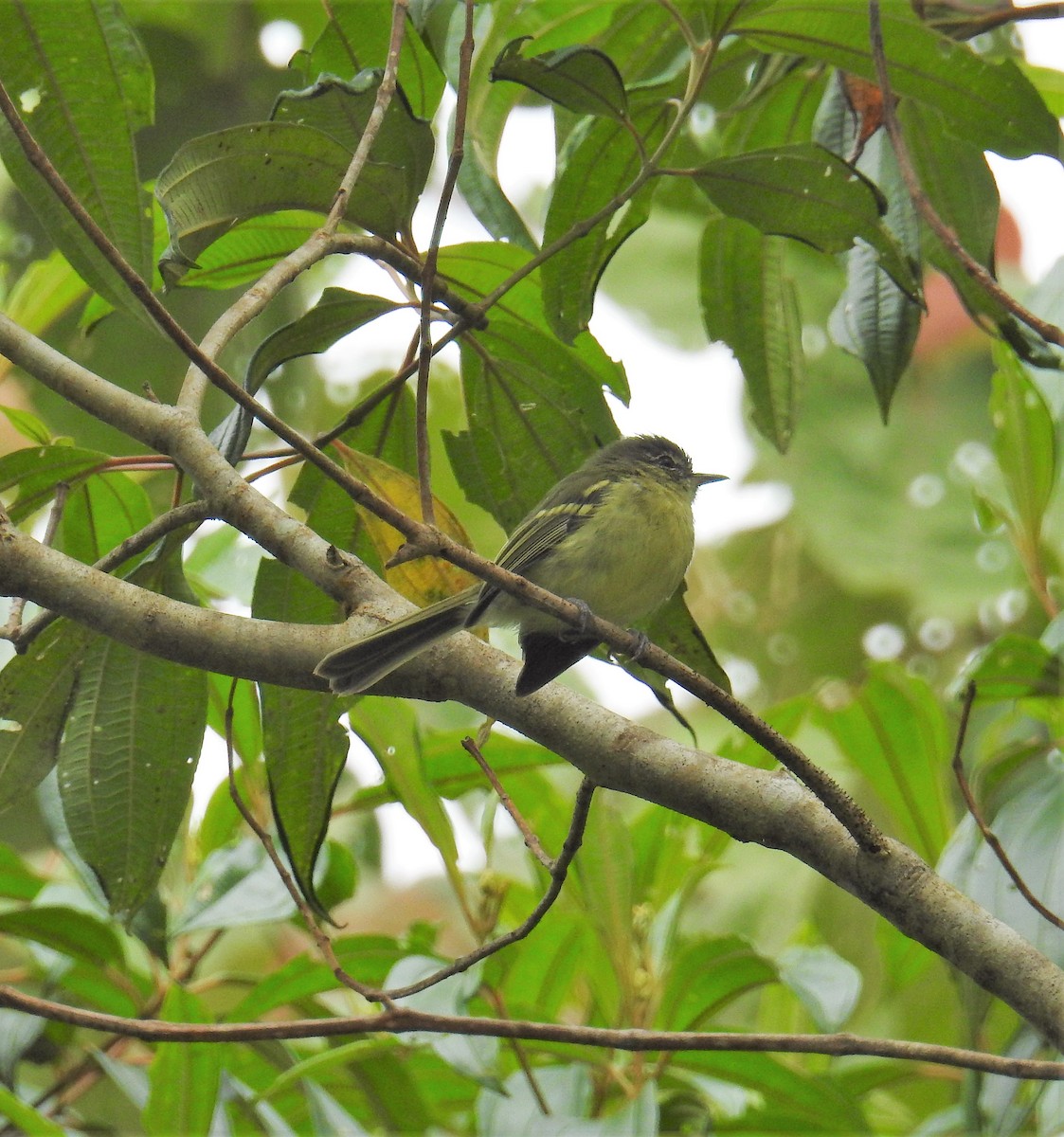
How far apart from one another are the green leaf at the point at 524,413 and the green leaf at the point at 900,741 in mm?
858

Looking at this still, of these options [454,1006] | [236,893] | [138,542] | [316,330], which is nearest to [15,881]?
[236,893]

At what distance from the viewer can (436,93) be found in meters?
2.21

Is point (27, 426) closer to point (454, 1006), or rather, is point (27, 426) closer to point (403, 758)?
point (403, 758)

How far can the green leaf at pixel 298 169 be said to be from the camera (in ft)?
5.63

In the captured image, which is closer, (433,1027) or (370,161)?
(433,1027)

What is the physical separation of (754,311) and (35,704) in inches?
58.5

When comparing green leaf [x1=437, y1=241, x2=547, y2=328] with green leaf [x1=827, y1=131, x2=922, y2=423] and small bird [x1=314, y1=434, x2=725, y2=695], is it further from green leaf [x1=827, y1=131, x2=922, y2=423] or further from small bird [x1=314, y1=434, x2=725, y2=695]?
green leaf [x1=827, y1=131, x2=922, y2=423]

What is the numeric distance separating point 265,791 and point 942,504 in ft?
8.90

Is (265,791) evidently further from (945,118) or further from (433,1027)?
(945,118)

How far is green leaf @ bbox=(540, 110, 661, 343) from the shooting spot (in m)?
2.09

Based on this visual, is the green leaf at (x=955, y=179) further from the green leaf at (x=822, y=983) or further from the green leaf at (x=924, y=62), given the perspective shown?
the green leaf at (x=822, y=983)

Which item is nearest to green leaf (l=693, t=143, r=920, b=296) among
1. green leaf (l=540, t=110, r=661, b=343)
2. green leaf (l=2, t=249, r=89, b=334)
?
green leaf (l=540, t=110, r=661, b=343)

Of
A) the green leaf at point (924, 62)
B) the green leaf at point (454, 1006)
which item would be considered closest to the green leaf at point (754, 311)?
the green leaf at point (924, 62)

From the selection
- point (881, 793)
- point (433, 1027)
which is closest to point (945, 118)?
point (881, 793)
